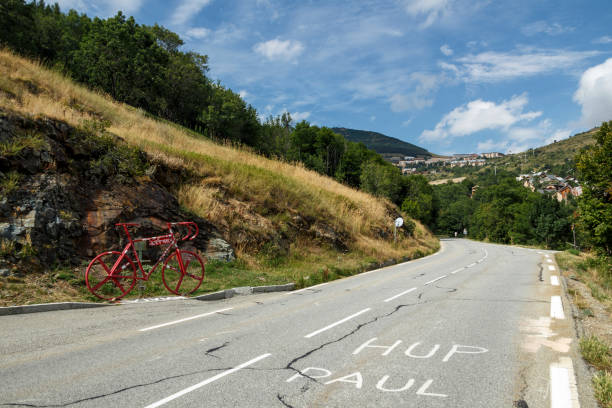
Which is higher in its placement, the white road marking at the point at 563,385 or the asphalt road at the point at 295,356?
the white road marking at the point at 563,385

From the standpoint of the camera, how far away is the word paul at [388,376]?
13.3 ft

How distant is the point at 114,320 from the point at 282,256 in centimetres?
908

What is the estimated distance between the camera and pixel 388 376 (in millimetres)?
4383

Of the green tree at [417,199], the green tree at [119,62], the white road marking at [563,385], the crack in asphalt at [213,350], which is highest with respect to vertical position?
the green tree at [119,62]

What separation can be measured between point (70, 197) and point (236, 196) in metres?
7.43

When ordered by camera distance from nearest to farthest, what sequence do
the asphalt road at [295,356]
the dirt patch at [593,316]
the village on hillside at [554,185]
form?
the asphalt road at [295,356]
the dirt patch at [593,316]
the village on hillside at [554,185]

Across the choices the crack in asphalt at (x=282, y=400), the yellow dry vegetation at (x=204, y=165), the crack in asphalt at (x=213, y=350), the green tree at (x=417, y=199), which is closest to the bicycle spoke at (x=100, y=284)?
the crack in asphalt at (x=213, y=350)

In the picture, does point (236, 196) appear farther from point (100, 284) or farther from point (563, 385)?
point (563, 385)

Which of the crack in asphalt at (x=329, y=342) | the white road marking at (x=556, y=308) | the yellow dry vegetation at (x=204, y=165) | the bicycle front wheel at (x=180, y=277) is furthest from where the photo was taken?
the yellow dry vegetation at (x=204, y=165)

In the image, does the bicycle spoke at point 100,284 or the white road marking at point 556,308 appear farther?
the bicycle spoke at point 100,284

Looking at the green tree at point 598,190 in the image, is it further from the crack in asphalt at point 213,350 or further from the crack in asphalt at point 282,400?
the crack in asphalt at point 282,400

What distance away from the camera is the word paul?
159 inches

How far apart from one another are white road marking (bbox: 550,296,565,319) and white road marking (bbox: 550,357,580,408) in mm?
3032

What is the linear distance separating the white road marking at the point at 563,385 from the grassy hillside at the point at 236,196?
815 centimetres
